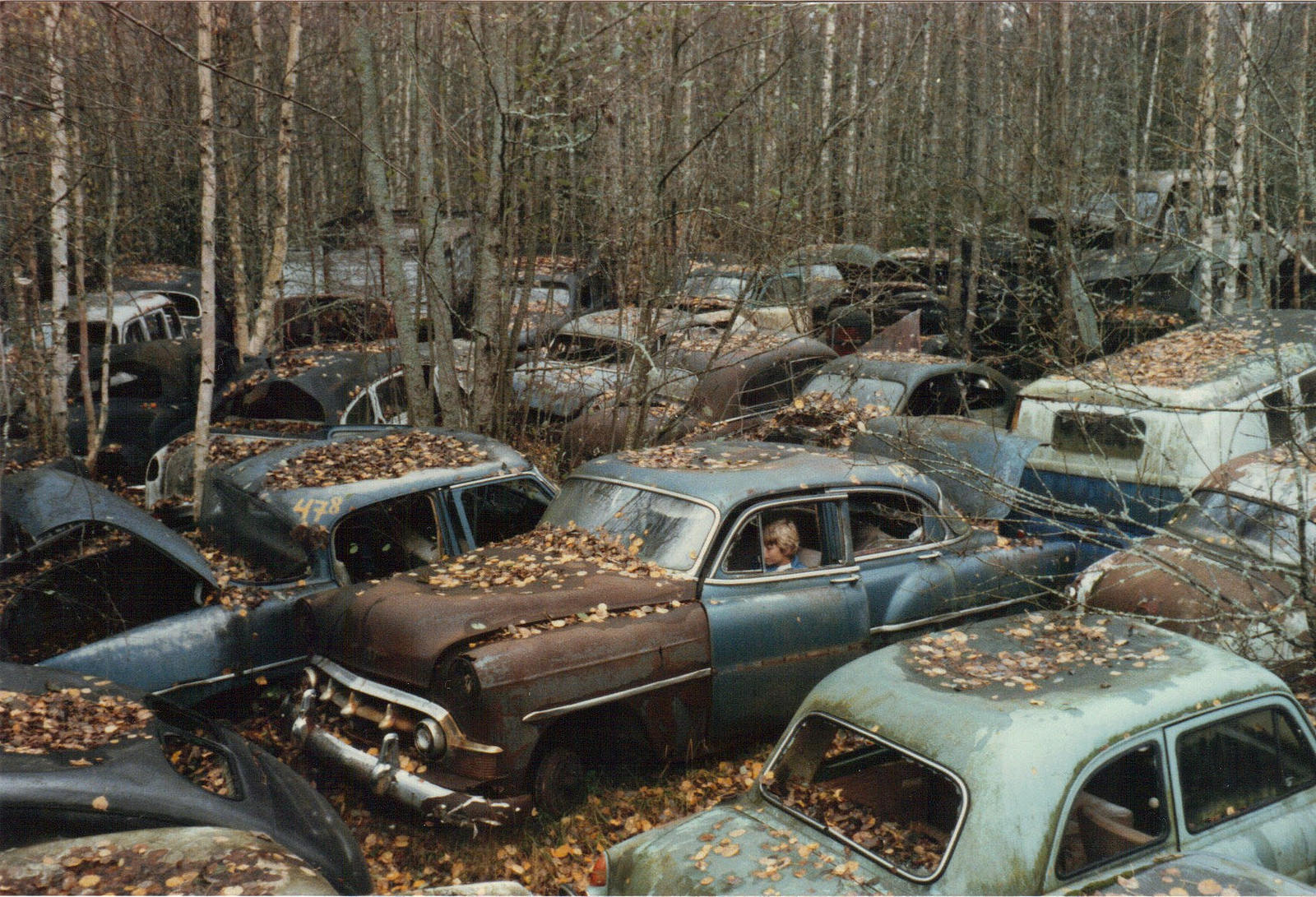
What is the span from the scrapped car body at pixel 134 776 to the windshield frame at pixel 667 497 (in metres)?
2.11

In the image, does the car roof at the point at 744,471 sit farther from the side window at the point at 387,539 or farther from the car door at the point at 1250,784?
the car door at the point at 1250,784

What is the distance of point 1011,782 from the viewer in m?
3.30

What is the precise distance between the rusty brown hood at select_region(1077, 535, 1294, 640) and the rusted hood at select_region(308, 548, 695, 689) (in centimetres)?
262

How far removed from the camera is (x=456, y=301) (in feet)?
35.7

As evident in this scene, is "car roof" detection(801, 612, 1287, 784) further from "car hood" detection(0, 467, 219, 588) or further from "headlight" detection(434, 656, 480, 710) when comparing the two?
"car hood" detection(0, 467, 219, 588)

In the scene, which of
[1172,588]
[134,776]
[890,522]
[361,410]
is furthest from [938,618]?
[361,410]

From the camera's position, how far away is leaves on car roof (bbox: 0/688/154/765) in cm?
384

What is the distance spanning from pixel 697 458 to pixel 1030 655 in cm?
269

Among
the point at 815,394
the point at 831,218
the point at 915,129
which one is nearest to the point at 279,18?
the point at 831,218

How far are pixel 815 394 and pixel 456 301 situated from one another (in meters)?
4.15

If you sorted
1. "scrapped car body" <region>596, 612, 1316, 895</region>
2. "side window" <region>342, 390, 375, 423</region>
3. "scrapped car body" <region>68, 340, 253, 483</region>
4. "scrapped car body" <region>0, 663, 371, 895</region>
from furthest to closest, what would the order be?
"scrapped car body" <region>68, 340, 253, 483</region>, "side window" <region>342, 390, 375, 423</region>, "scrapped car body" <region>0, 663, 371, 895</region>, "scrapped car body" <region>596, 612, 1316, 895</region>

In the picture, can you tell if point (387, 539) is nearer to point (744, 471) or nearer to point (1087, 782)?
point (744, 471)

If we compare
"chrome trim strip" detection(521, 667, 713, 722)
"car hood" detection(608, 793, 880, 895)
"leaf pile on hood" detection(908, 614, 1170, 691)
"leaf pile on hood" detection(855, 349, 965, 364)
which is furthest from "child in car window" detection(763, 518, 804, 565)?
"leaf pile on hood" detection(855, 349, 965, 364)

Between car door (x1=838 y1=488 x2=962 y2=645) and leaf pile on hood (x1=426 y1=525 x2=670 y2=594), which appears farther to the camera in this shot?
car door (x1=838 y1=488 x2=962 y2=645)
